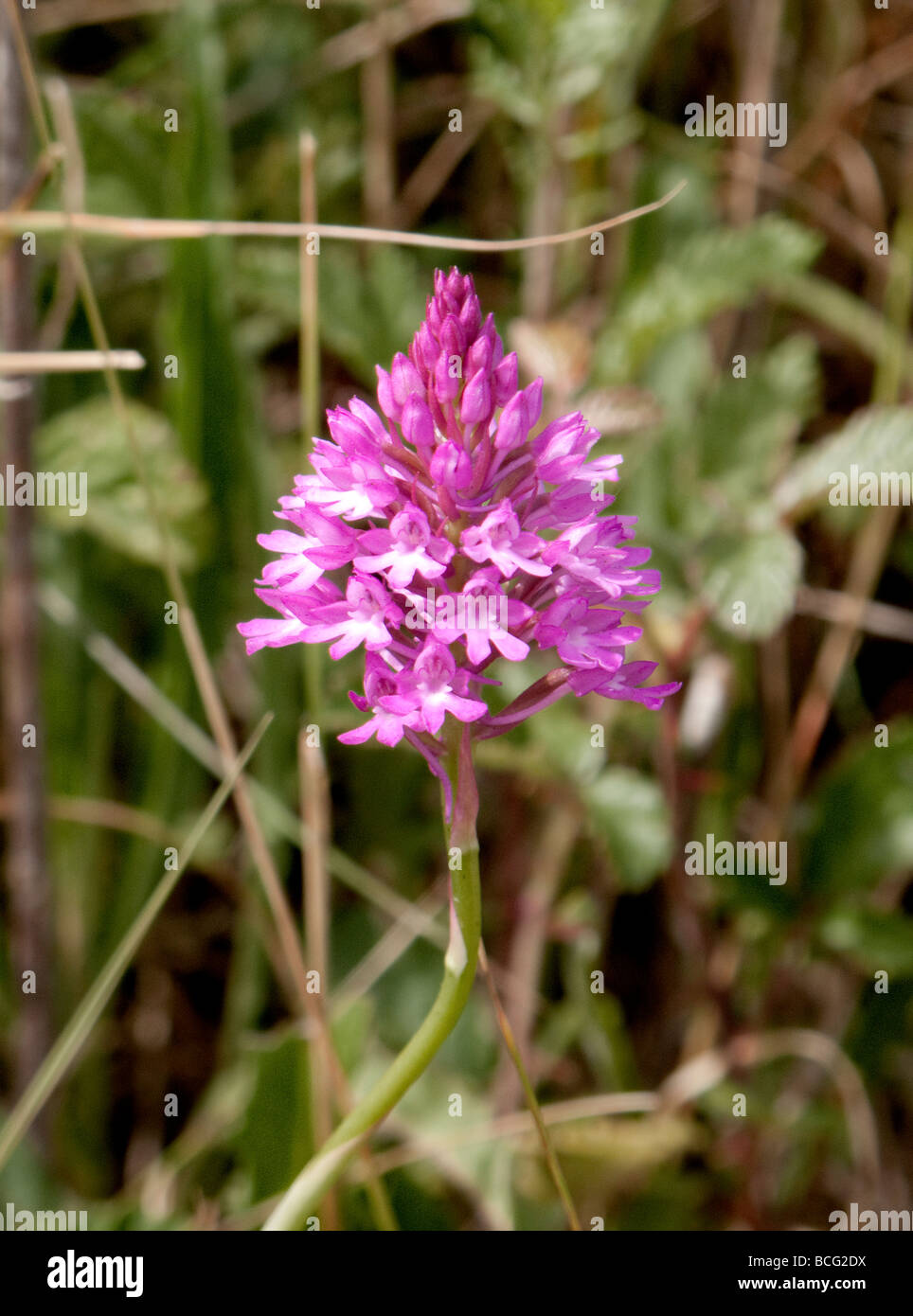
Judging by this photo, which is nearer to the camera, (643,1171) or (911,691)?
(643,1171)

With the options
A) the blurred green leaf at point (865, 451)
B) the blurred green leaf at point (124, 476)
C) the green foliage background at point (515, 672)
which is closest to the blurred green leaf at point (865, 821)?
the green foliage background at point (515, 672)

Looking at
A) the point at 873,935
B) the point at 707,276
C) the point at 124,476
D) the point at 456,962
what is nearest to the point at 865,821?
the point at 873,935

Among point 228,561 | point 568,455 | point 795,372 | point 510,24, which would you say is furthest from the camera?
point 228,561

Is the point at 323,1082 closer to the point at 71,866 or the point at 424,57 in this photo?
the point at 71,866

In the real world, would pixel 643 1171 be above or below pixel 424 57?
below

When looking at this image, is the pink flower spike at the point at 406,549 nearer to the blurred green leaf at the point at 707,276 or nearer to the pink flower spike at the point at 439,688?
the pink flower spike at the point at 439,688

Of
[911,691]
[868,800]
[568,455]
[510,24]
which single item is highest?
[510,24]

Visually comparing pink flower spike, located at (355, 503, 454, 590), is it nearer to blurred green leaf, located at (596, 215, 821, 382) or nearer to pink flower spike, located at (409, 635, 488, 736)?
pink flower spike, located at (409, 635, 488, 736)
